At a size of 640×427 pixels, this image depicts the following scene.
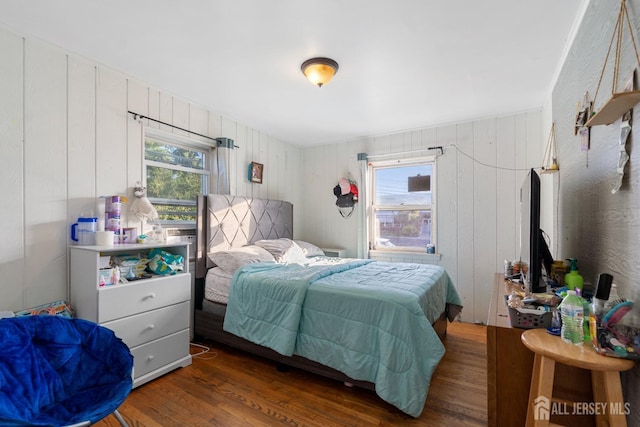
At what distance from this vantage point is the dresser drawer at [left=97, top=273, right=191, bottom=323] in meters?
2.00

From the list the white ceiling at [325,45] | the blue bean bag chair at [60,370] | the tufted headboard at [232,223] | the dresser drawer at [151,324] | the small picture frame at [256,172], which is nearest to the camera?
the blue bean bag chair at [60,370]

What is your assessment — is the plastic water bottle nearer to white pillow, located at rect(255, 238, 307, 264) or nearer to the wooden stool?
the wooden stool

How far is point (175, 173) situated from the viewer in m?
3.09

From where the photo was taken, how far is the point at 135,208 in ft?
8.37

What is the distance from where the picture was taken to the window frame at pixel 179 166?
109 inches

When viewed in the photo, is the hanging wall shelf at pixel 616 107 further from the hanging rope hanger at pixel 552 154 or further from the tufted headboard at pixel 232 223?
the tufted headboard at pixel 232 223

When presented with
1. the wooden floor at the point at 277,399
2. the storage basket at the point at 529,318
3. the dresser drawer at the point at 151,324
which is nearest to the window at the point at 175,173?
the dresser drawer at the point at 151,324

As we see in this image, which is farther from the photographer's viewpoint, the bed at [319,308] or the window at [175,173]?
the window at [175,173]

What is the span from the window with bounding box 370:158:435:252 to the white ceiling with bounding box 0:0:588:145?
1044 mm

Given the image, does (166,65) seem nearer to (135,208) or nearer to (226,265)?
(135,208)

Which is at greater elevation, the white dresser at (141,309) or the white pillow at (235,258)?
the white pillow at (235,258)

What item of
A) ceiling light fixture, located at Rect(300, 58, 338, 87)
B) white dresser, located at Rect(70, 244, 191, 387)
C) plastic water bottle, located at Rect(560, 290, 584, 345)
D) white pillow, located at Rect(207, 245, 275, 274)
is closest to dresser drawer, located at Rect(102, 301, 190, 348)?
white dresser, located at Rect(70, 244, 191, 387)

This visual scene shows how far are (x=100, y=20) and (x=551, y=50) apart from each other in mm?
3084

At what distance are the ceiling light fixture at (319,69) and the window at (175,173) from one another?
1513 mm
